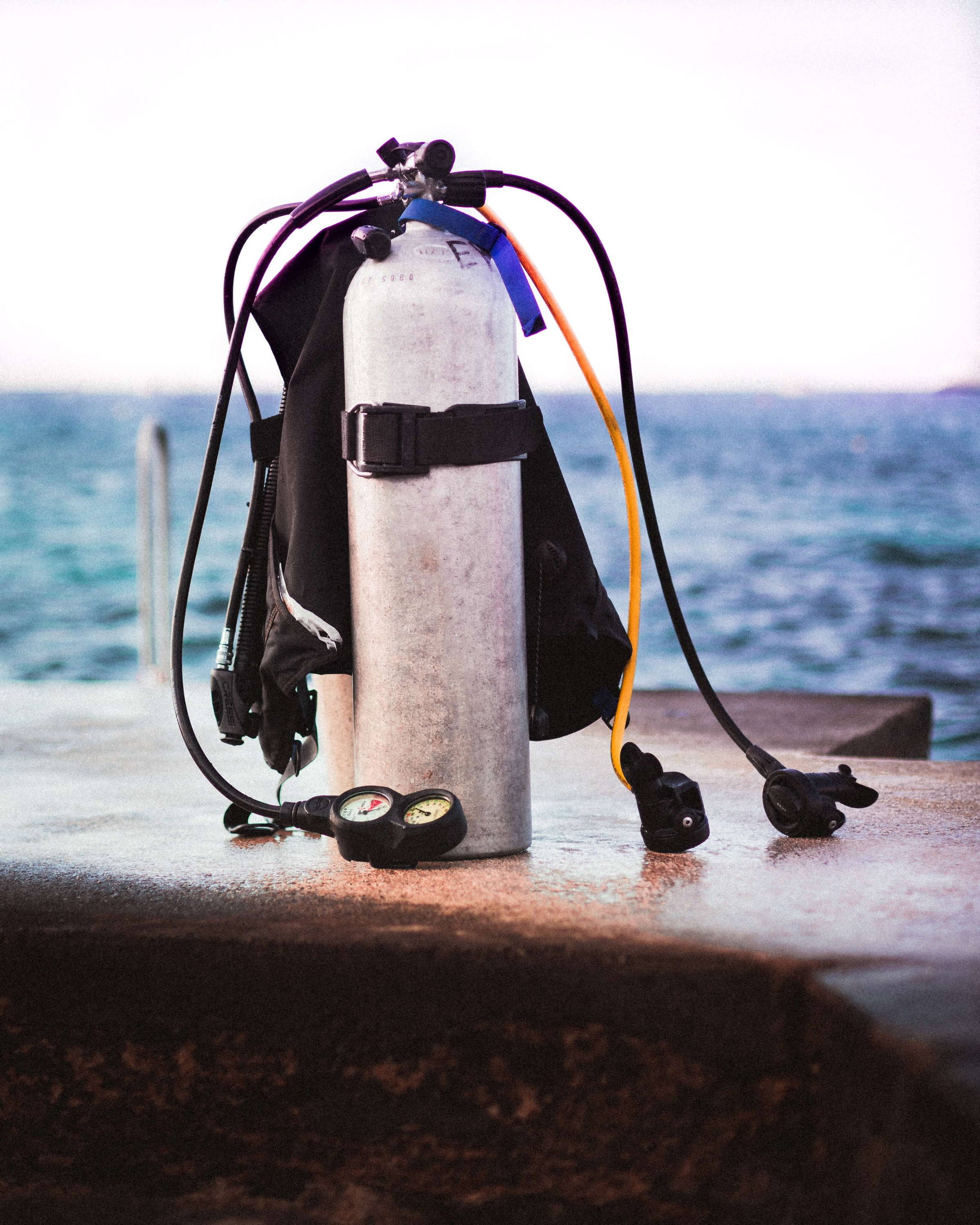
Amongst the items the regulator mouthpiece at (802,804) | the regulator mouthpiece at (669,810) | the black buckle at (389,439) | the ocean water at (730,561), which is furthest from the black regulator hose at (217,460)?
the ocean water at (730,561)

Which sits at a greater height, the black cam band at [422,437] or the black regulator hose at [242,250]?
the black regulator hose at [242,250]

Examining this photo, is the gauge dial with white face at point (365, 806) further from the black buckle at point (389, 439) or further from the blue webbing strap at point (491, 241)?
the blue webbing strap at point (491, 241)

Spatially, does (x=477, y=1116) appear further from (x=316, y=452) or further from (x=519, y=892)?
(x=316, y=452)

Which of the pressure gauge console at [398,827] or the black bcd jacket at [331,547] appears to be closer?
the pressure gauge console at [398,827]

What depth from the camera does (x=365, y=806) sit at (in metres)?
1.79

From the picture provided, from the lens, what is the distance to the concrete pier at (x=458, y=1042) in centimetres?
135

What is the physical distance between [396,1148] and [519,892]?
341mm

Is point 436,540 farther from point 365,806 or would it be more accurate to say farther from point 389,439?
point 365,806

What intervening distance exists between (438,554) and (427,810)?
36 cm

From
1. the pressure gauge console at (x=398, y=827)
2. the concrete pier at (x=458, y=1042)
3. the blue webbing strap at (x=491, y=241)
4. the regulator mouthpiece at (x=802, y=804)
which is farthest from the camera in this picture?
the regulator mouthpiece at (x=802, y=804)

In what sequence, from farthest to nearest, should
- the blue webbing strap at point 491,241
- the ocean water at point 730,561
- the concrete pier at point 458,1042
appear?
the ocean water at point 730,561 < the blue webbing strap at point 491,241 < the concrete pier at point 458,1042

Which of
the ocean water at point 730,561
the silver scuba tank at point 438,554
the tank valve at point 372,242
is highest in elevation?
the tank valve at point 372,242

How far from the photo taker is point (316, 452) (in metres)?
1.93

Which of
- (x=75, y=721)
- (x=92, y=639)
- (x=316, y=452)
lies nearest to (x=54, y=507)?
(x=92, y=639)
